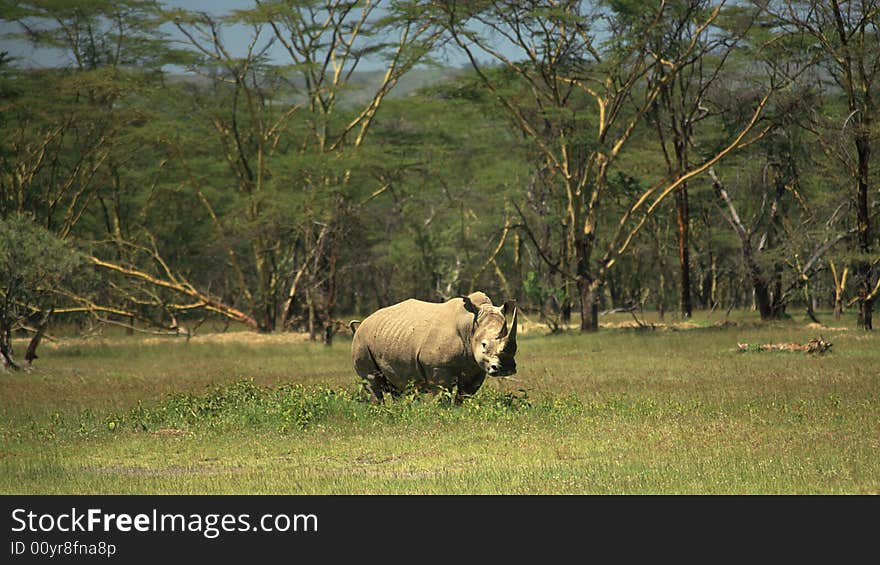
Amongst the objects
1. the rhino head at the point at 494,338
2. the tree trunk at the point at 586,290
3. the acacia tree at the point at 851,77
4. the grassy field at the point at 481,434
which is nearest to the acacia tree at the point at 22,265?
the grassy field at the point at 481,434

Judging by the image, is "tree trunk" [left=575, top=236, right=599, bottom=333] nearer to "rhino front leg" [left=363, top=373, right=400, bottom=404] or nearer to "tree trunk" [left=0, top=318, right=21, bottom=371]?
"tree trunk" [left=0, top=318, right=21, bottom=371]

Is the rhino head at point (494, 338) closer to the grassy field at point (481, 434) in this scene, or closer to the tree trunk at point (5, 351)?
the grassy field at point (481, 434)

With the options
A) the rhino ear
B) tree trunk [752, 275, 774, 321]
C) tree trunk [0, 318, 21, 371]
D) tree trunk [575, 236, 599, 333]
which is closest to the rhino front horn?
the rhino ear

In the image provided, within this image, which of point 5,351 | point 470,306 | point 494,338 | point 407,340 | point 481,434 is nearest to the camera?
point 481,434

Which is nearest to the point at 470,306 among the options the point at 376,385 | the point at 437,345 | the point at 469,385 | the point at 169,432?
the point at 437,345

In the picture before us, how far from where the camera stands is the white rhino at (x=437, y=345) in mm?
13398

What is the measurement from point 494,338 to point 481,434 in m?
1.19

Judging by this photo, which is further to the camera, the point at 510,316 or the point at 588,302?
the point at 588,302

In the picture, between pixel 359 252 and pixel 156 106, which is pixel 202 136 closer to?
pixel 156 106

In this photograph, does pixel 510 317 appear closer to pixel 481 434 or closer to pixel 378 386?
pixel 481 434

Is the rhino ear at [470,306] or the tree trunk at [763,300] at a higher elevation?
the rhino ear at [470,306]

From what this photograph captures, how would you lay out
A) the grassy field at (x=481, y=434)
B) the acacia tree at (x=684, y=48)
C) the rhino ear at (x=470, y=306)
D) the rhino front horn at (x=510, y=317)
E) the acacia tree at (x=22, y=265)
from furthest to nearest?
the acacia tree at (x=684, y=48) → the acacia tree at (x=22, y=265) → the rhino ear at (x=470, y=306) → the rhino front horn at (x=510, y=317) → the grassy field at (x=481, y=434)

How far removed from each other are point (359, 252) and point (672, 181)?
50.2 feet

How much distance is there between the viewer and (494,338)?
13.3 meters
